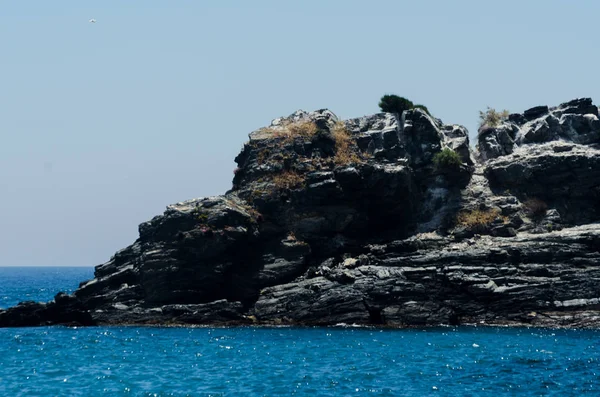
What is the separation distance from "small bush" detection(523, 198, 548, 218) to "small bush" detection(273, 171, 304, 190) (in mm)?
19008

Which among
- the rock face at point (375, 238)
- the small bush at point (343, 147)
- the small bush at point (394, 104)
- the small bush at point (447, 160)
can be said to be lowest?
the rock face at point (375, 238)

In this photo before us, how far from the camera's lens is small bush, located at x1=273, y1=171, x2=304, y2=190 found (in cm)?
6644

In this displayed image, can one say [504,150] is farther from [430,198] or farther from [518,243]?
[518,243]

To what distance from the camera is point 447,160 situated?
6825cm

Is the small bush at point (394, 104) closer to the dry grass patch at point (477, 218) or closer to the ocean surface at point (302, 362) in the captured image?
the dry grass patch at point (477, 218)

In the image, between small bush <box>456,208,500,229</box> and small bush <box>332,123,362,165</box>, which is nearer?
small bush <box>456,208,500,229</box>

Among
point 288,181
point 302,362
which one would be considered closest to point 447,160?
point 288,181

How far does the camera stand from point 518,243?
60094mm

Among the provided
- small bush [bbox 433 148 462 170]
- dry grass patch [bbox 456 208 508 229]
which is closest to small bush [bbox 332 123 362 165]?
small bush [bbox 433 148 462 170]

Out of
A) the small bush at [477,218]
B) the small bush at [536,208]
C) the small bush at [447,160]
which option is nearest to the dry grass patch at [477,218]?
the small bush at [477,218]

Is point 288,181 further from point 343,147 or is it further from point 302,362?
point 302,362

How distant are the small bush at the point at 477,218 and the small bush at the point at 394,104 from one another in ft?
40.8

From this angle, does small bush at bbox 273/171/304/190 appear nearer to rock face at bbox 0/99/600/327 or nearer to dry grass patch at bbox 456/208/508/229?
rock face at bbox 0/99/600/327

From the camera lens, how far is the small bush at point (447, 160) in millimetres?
68188
